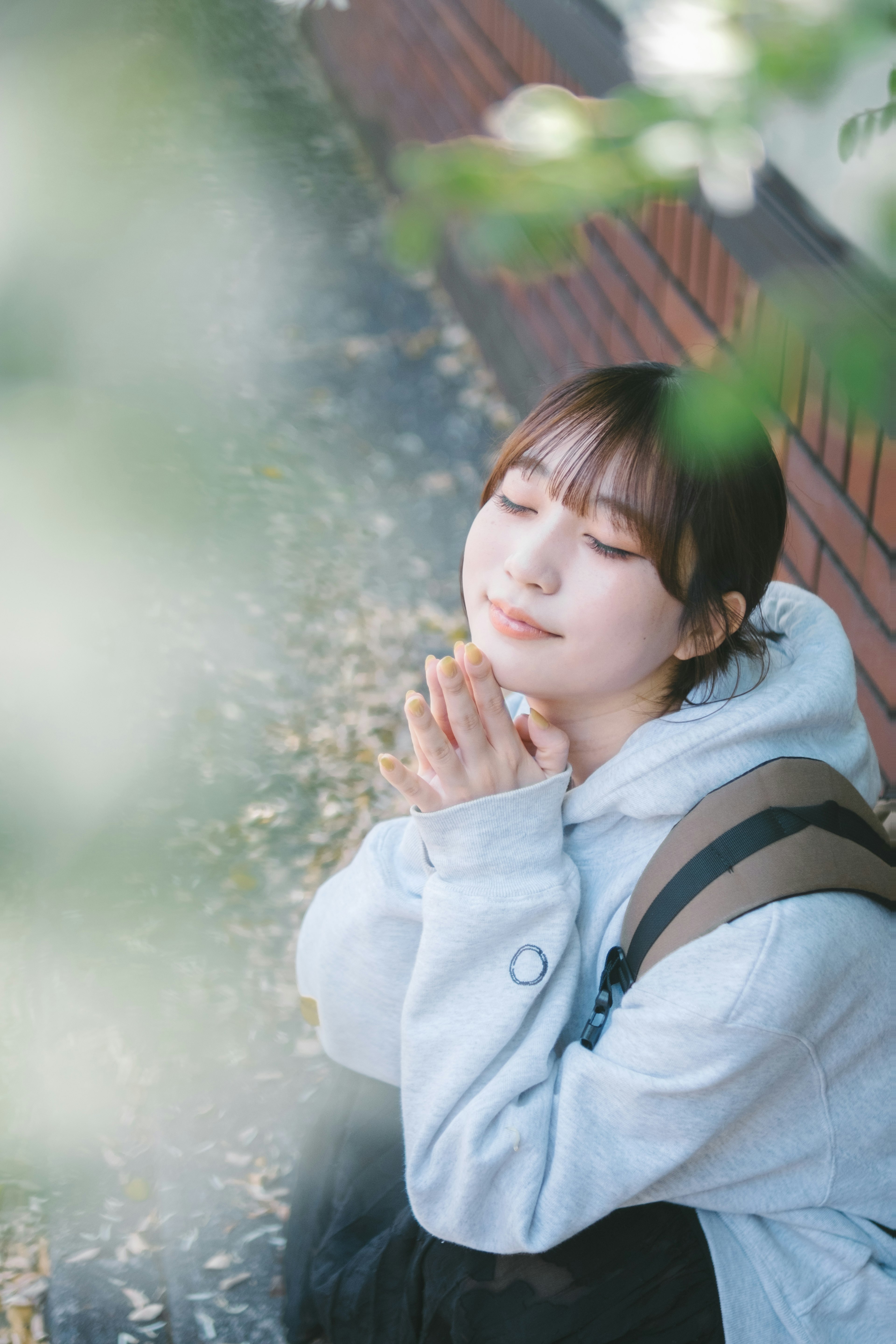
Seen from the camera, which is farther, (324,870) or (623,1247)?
(324,870)

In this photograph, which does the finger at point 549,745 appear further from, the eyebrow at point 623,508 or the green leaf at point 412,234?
the green leaf at point 412,234

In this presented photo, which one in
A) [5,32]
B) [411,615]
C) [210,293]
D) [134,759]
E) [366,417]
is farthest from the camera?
[5,32]

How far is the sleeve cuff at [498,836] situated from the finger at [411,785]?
16 millimetres

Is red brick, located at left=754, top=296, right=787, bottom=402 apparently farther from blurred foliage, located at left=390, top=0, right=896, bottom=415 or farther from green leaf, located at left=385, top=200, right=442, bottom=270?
green leaf, located at left=385, top=200, right=442, bottom=270

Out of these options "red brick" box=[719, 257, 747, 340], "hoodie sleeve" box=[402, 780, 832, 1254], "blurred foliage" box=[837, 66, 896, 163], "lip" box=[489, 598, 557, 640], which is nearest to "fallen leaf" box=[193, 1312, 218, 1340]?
"hoodie sleeve" box=[402, 780, 832, 1254]

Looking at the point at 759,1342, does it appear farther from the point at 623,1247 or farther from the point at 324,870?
the point at 324,870

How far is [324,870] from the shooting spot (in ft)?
11.6

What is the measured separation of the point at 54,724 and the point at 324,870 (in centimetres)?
108

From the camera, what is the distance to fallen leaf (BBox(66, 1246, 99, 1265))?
8.27 ft

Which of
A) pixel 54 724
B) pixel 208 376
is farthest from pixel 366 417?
pixel 54 724

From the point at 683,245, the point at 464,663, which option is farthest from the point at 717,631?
the point at 683,245

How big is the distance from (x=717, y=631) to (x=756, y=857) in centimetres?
37

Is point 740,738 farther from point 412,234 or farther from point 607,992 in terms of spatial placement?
point 412,234

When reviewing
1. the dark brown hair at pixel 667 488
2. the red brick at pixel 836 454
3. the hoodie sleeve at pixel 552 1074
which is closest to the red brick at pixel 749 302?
the red brick at pixel 836 454
